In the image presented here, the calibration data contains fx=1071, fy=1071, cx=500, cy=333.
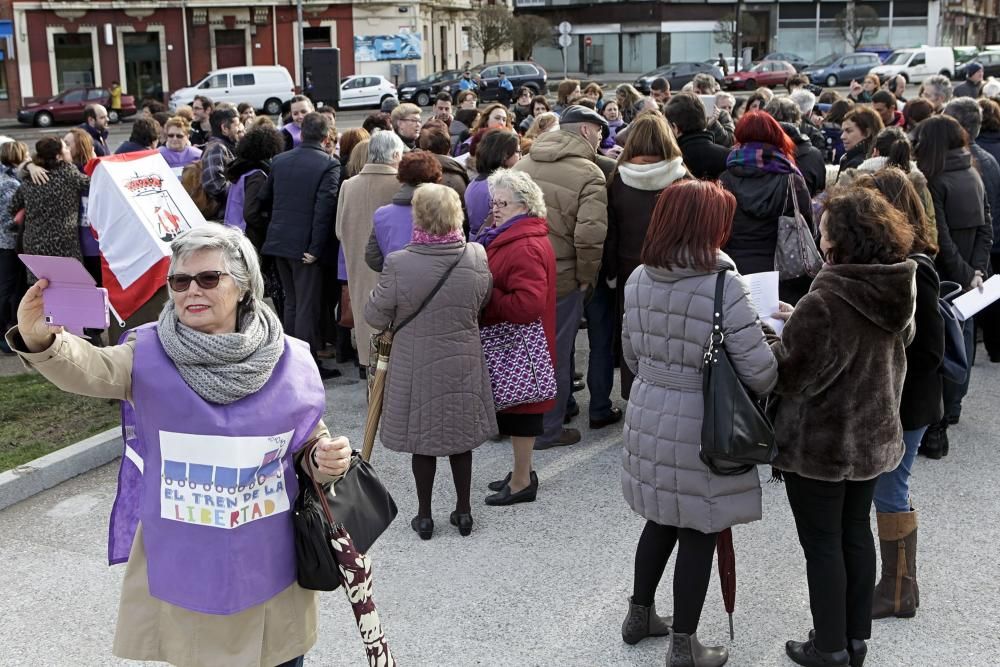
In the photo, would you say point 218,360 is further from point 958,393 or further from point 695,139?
point 958,393

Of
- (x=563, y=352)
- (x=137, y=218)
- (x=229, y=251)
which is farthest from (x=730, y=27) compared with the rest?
(x=229, y=251)

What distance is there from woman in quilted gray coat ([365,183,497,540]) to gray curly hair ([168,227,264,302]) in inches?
75.1

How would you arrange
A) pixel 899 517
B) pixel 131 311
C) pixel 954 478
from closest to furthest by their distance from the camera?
1. pixel 899 517
2. pixel 954 478
3. pixel 131 311

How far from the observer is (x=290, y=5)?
1796 inches

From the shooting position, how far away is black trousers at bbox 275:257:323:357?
7.69 m

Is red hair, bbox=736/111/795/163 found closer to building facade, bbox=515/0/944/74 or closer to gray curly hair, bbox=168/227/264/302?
gray curly hair, bbox=168/227/264/302

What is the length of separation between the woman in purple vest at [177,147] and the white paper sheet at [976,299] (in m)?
6.68

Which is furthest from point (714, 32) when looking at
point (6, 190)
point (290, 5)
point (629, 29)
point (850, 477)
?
point (850, 477)

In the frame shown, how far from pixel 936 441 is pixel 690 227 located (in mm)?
3085

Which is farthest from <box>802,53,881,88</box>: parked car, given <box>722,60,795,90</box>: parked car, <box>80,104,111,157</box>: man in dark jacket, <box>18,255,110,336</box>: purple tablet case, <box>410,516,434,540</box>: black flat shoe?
<box>18,255,110,336</box>: purple tablet case

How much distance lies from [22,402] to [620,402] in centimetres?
406

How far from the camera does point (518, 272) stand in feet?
17.2

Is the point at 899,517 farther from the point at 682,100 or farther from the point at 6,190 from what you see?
the point at 6,190

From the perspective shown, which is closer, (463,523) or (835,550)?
(835,550)
